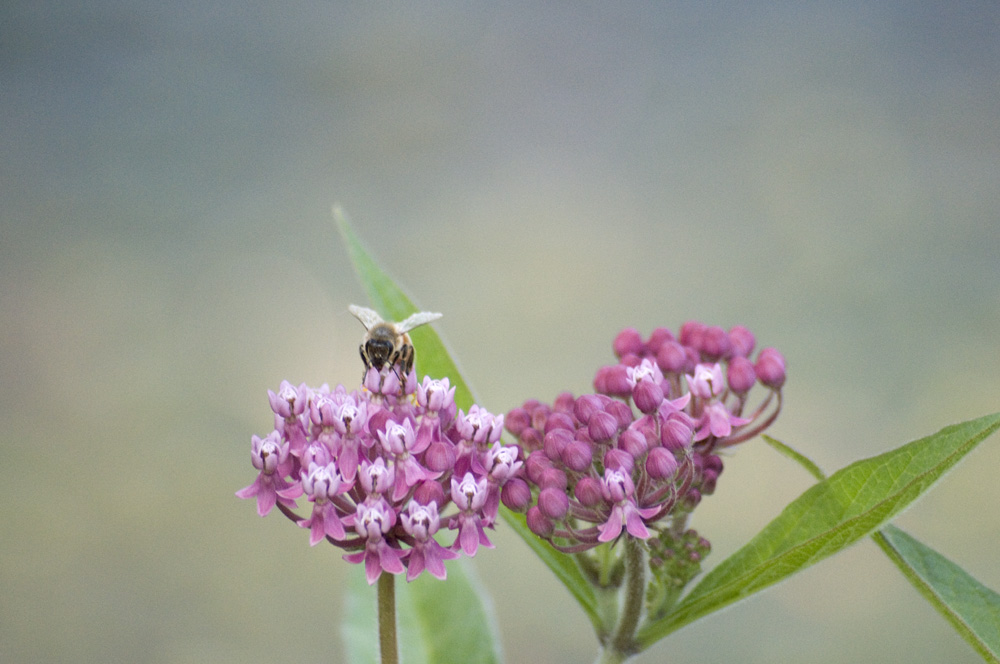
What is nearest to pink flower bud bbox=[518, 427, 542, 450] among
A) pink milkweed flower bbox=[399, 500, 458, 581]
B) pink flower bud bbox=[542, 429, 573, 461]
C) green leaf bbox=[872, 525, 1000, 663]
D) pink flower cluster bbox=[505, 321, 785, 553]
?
pink flower cluster bbox=[505, 321, 785, 553]

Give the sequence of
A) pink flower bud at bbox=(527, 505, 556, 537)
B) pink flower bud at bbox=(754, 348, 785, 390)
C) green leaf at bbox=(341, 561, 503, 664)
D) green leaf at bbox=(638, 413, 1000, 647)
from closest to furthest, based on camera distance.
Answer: green leaf at bbox=(638, 413, 1000, 647) → pink flower bud at bbox=(527, 505, 556, 537) → pink flower bud at bbox=(754, 348, 785, 390) → green leaf at bbox=(341, 561, 503, 664)

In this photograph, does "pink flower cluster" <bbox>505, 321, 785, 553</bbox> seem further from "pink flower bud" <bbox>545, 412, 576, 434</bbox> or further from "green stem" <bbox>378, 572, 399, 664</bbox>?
"green stem" <bbox>378, 572, 399, 664</bbox>

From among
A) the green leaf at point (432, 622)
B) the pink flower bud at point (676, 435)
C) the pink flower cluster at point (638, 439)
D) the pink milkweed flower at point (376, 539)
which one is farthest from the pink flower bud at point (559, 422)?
the green leaf at point (432, 622)

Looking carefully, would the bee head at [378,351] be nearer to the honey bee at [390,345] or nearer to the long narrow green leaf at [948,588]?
the honey bee at [390,345]

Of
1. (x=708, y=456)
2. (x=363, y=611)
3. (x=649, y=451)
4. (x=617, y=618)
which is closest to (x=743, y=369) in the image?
(x=708, y=456)

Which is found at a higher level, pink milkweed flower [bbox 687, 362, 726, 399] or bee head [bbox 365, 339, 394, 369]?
bee head [bbox 365, 339, 394, 369]
